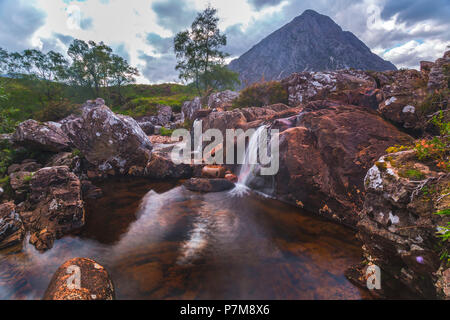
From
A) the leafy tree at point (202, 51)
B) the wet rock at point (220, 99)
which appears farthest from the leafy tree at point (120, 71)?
the wet rock at point (220, 99)

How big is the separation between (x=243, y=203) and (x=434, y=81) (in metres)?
7.93

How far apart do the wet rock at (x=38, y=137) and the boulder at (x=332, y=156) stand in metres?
14.7

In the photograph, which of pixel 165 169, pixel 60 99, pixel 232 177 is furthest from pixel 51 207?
pixel 60 99

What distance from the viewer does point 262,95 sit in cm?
1834

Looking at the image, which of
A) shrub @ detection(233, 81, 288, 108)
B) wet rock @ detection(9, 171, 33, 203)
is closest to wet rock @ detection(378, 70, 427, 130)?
shrub @ detection(233, 81, 288, 108)

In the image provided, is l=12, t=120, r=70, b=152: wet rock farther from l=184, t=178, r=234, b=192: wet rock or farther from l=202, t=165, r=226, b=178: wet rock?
l=202, t=165, r=226, b=178: wet rock

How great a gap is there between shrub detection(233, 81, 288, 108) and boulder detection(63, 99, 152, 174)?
11603 mm

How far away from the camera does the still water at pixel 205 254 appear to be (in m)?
3.92

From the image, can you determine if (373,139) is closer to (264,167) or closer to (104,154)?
(264,167)

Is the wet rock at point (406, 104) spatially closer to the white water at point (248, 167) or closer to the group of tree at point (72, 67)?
the white water at point (248, 167)

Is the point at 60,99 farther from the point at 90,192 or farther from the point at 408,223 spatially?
the point at 408,223

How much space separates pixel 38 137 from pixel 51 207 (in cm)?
856
